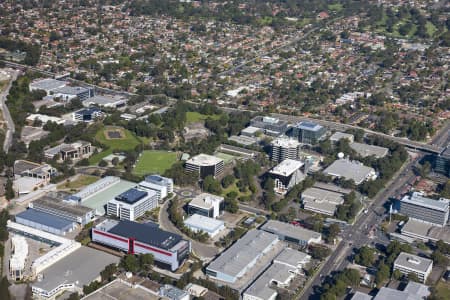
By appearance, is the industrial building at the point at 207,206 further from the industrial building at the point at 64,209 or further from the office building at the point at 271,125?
the office building at the point at 271,125

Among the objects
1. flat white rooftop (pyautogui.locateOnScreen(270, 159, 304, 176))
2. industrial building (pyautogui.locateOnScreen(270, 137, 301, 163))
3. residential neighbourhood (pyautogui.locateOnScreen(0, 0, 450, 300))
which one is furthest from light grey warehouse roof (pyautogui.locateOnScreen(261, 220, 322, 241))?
industrial building (pyautogui.locateOnScreen(270, 137, 301, 163))

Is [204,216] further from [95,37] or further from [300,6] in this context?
[300,6]

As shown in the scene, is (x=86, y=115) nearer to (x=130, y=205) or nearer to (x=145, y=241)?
(x=130, y=205)

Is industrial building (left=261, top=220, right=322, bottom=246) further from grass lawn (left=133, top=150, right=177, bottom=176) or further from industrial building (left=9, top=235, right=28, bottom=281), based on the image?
industrial building (left=9, top=235, right=28, bottom=281)

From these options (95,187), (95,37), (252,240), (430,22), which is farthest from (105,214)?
(430,22)

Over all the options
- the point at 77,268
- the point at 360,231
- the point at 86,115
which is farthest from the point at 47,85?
the point at 360,231
